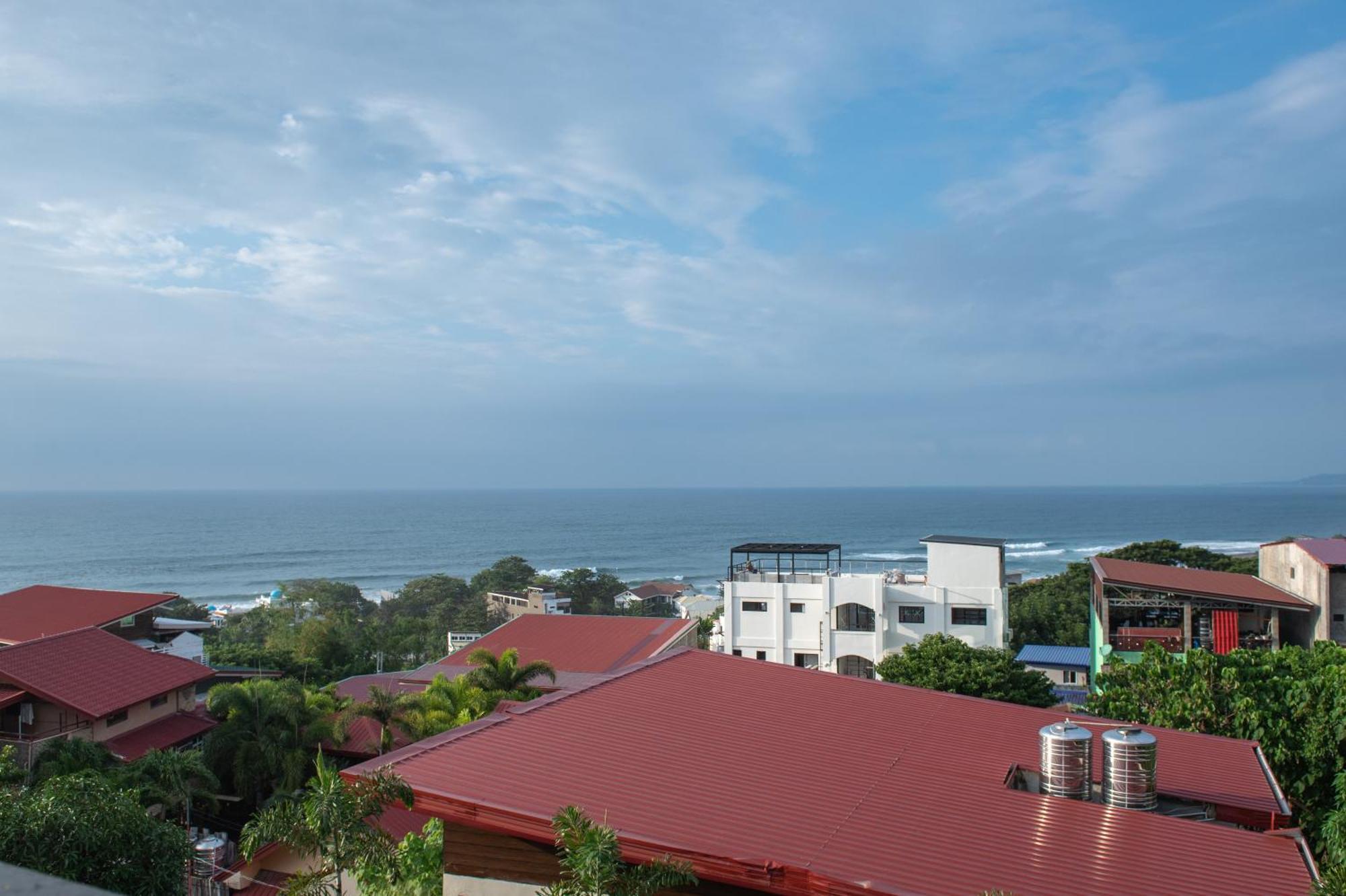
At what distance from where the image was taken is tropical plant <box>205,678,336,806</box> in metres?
18.6

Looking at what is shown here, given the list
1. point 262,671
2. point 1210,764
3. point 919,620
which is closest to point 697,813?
point 1210,764

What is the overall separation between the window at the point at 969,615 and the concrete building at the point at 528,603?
2773cm

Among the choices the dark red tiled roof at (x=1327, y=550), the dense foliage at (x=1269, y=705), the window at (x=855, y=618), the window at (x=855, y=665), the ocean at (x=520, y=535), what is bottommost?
the ocean at (x=520, y=535)

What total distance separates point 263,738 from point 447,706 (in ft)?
12.7

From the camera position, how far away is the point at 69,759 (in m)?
16.3

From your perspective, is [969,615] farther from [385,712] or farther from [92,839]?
[92,839]

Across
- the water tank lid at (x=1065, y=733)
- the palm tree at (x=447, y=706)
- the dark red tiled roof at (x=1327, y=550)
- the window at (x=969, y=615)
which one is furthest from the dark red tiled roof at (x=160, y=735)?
the dark red tiled roof at (x=1327, y=550)

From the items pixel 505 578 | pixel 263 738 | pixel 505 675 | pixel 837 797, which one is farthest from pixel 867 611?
pixel 505 578

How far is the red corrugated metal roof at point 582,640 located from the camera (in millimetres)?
28750

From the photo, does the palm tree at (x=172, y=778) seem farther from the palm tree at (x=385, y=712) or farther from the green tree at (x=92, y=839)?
the green tree at (x=92, y=839)

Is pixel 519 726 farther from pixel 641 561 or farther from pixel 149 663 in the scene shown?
pixel 641 561

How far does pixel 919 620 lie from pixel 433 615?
32221 millimetres

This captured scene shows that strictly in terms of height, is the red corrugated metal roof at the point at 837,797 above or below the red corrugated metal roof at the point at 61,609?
above

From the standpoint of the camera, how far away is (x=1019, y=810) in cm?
661
